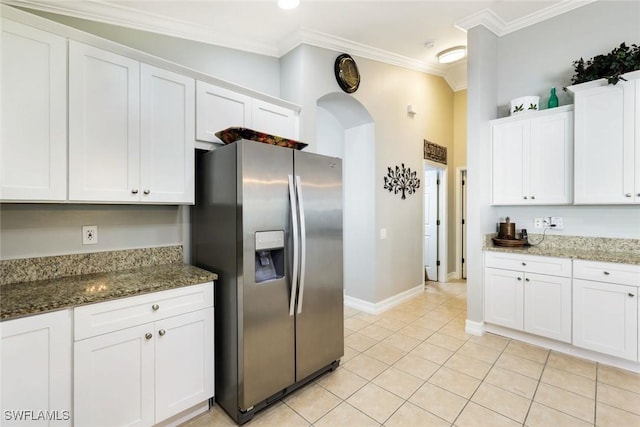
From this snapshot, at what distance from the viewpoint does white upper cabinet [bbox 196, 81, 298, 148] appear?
219 centimetres

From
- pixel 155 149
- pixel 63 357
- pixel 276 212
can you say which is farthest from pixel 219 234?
pixel 63 357

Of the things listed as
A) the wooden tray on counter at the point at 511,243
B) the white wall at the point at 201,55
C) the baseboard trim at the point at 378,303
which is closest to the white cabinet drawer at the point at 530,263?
the wooden tray on counter at the point at 511,243

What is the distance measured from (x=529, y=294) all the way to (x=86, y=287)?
3.53 metres

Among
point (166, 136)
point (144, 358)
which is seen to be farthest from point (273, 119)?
point (144, 358)

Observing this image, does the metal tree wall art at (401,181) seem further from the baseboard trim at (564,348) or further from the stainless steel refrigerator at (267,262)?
the baseboard trim at (564,348)

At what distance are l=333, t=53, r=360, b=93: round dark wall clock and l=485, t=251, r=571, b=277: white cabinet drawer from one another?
2353 mm

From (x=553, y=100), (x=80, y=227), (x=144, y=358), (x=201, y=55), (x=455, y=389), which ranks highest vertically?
(x=201, y=55)

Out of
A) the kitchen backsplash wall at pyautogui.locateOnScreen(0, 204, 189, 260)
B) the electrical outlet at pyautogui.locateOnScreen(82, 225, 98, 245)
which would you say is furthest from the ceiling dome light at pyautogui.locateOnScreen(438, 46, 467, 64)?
the electrical outlet at pyautogui.locateOnScreen(82, 225, 98, 245)

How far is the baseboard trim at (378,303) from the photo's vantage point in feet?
12.2

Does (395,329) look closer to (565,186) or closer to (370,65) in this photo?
(565,186)

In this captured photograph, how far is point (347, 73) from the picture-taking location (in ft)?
10.7

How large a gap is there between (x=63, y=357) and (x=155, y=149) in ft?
4.14

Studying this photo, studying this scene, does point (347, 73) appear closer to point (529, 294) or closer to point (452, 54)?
A: point (452, 54)

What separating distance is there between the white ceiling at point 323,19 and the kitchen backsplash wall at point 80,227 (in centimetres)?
135
